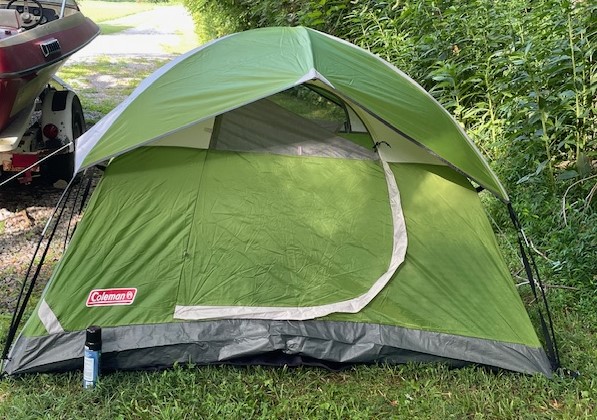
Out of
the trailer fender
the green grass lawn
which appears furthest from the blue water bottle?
the trailer fender

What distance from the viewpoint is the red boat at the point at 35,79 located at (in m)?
4.36

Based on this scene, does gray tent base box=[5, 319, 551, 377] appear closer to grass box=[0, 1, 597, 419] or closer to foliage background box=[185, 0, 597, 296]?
grass box=[0, 1, 597, 419]

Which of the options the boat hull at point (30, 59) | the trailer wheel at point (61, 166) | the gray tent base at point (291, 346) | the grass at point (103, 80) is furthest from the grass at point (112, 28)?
the gray tent base at point (291, 346)

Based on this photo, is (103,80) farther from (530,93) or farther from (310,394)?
(310,394)

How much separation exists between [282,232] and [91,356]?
110 cm

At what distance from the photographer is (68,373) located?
9.37 feet

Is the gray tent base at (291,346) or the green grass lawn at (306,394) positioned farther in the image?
the gray tent base at (291,346)

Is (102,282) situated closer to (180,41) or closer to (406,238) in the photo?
(406,238)

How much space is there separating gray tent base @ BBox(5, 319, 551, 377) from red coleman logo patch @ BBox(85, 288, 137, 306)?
13cm

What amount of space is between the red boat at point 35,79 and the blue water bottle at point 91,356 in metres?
1.50

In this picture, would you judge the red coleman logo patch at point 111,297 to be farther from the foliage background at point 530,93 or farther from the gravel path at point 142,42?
the gravel path at point 142,42

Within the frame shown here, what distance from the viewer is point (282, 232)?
10.3ft

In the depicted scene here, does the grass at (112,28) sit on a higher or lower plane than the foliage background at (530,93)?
lower

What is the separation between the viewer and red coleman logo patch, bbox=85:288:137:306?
9.56ft
